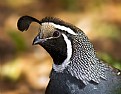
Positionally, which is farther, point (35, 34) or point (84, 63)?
point (35, 34)

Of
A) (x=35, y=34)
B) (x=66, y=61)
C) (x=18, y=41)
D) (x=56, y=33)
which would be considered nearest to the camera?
(x=56, y=33)

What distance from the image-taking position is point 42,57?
797 centimetres

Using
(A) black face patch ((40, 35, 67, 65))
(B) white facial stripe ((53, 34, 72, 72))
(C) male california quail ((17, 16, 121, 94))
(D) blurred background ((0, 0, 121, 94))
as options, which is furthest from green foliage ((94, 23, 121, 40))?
(A) black face patch ((40, 35, 67, 65))

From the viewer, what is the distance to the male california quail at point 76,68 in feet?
14.7

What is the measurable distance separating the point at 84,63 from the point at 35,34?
13.4 ft

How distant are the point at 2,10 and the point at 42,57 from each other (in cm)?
Result: 201

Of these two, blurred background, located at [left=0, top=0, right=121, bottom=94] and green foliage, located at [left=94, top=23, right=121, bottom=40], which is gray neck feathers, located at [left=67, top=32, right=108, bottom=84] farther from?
green foliage, located at [left=94, top=23, right=121, bottom=40]

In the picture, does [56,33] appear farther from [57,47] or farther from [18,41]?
[18,41]

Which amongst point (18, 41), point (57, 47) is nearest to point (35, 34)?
point (18, 41)

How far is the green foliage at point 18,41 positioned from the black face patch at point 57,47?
11.5ft

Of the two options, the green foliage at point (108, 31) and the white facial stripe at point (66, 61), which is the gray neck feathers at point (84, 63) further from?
the green foliage at point (108, 31)

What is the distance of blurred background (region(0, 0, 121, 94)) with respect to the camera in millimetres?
7367

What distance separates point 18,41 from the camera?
8000 mm

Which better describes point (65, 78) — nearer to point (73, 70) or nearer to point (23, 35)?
point (73, 70)
